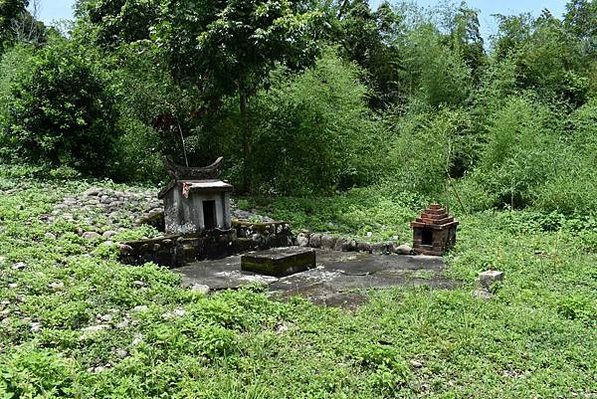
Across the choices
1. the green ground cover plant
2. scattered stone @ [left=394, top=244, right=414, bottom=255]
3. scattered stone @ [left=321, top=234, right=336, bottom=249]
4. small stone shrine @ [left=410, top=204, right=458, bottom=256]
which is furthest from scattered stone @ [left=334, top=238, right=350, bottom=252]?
the green ground cover plant

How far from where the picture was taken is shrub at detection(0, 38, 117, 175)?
29.9 feet

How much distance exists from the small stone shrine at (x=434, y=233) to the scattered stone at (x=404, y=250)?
68mm

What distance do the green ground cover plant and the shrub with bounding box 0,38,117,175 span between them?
420 cm

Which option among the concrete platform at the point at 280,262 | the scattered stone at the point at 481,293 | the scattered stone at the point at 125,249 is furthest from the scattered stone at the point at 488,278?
the scattered stone at the point at 125,249

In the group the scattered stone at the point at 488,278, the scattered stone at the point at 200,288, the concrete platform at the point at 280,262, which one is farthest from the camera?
the concrete platform at the point at 280,262

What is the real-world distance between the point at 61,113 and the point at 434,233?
20.7ft

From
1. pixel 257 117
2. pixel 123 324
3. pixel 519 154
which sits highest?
pixel 257 117

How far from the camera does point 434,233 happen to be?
659cm

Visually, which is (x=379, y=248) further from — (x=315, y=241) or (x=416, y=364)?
(x=416, y=364)

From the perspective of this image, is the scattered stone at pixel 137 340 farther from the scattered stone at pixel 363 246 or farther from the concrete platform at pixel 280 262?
the scattered stone at pixel 363 246

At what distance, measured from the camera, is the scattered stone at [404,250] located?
268 inches

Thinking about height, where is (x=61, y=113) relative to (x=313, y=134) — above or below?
above

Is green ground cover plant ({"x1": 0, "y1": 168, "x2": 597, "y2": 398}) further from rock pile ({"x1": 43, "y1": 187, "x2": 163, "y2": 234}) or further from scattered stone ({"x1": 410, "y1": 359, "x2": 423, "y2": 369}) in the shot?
rock pile ({"x1": 43, "y1": 187, "x2": 163, "y2": 234})

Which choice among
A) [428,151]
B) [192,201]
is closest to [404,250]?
[192,201]
